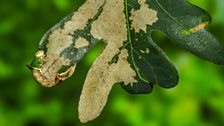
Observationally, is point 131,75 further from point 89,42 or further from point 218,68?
point 218,68

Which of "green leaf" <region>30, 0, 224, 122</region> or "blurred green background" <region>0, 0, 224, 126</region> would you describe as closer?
"green leaf" <region>30, 0, 224, 122</region>

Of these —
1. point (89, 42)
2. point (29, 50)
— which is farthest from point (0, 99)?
point (89, 42)

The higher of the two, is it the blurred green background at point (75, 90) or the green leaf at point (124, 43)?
the green leaf at point (124, 43)

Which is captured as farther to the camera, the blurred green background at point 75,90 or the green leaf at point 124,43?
the blurred green background at point 75,90

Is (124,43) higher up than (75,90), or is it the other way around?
(124,43)
